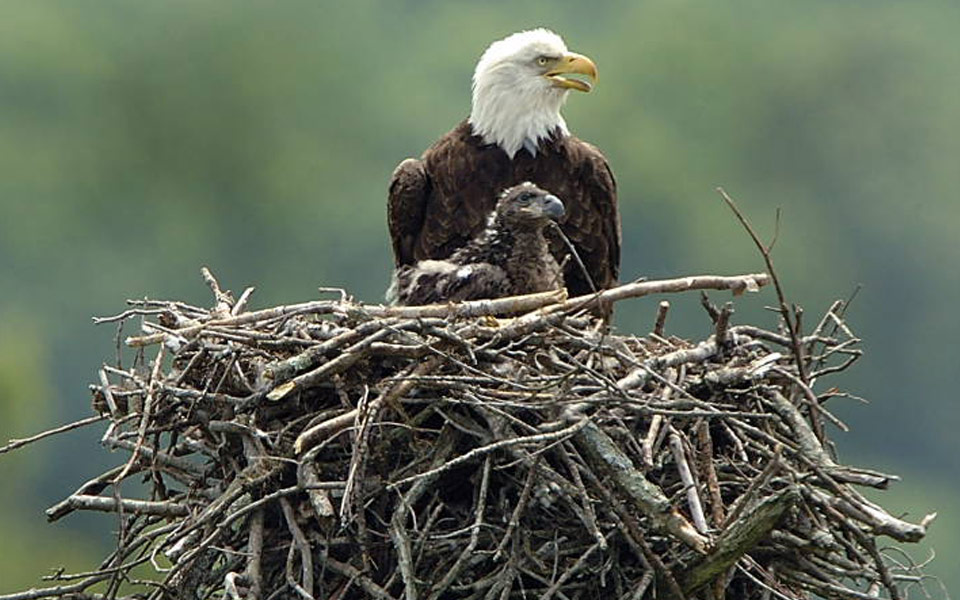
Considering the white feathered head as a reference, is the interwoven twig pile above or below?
below

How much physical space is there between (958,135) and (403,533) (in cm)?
5044

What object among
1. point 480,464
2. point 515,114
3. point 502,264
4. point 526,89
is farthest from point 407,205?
point 480,464

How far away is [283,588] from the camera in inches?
249

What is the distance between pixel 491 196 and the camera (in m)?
8.31

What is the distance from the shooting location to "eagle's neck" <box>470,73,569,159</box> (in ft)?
27.6

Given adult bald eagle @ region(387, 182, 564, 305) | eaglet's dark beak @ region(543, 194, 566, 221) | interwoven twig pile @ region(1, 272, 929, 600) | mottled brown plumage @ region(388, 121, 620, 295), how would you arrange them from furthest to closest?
mottled brown plumage @ region(388, 121, 620, 295)
eaglet's dark beak @ region(543, 194, 566, 221)
adult bald eagle @ region(387, 182, 564, 305)
interwoven twig pile @ region(1, 272, 929, 600)

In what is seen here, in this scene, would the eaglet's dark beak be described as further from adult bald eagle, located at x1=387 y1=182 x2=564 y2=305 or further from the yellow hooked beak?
the yellow hooked beak

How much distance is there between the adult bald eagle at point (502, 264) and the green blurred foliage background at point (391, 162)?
14377 mm

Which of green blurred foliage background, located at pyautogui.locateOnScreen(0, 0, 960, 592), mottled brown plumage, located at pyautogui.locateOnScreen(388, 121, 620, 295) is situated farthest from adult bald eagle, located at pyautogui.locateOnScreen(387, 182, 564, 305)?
green blurred foliage background, located at pyautogui.locateOnScreen(0, 0, 960, 592)

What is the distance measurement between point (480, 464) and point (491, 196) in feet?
6.82

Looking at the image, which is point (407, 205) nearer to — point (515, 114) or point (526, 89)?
point (515, 114)

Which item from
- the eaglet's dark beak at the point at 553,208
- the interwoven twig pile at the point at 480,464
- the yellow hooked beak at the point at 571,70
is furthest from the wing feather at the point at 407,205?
the interwoven twig pile at the point at 480,464

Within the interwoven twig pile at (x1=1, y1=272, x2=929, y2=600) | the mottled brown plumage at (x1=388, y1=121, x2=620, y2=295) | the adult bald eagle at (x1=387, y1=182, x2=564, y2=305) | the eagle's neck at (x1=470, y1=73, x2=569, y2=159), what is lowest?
the interwoven twig pile at (x1=1, y1=272, x2=929, y2=600)

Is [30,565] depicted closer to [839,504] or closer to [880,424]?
[880,424]
